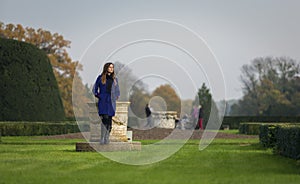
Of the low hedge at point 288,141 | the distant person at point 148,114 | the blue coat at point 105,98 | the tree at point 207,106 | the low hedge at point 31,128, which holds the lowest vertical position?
the low hedge at point 288,141

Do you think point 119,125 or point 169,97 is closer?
point 119,125

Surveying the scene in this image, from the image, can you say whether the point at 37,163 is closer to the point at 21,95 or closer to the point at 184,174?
the point at 184,174

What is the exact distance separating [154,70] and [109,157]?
8.21m

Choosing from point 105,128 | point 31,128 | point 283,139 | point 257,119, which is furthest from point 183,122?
point 283,139

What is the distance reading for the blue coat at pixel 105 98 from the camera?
14.3 m

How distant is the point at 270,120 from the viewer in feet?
162

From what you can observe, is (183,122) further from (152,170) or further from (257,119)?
(152,170)

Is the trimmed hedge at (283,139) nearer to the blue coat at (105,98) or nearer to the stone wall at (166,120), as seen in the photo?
the blue coat at (105,98)

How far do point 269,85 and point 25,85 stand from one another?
4358cm

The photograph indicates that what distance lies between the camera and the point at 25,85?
32.9 metres

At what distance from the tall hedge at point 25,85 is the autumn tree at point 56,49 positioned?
1990 centimetres

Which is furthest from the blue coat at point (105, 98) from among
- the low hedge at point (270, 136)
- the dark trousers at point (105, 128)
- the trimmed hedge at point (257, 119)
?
the trimmed hedge at point (257, 119)

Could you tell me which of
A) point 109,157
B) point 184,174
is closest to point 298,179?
point 184,174

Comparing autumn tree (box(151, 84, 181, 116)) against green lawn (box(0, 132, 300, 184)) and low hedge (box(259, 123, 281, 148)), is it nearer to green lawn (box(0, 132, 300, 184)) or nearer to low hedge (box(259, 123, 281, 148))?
low hedge (box(259, 123, 281, 148))
